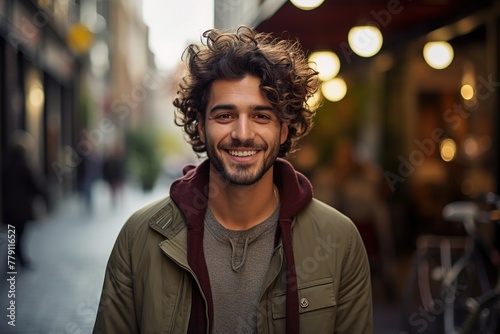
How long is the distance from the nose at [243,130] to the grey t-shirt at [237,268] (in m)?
0.37

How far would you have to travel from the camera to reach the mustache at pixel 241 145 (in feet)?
8.38

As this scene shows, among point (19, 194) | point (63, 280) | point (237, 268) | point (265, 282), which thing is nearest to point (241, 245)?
point (237, 268)

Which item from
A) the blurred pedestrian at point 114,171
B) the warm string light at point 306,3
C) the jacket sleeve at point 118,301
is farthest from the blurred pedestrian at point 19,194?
the blurred pedestrian at point 114,171

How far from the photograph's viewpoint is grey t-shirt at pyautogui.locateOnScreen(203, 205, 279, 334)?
255cm

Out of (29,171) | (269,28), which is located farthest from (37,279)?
(269,28)

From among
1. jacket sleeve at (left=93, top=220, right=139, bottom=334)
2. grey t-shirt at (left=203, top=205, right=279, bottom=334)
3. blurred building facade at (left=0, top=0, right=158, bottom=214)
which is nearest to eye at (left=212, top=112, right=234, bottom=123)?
grey t-shirt at (left=203, top=205, right=279, bottom=334)

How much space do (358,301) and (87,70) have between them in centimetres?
3333

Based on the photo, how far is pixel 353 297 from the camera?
2.60 metres

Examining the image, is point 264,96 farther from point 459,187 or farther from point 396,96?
point 396,96

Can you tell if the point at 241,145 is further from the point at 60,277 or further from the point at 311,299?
the point at 60,277

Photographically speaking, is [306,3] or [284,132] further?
[306,3]

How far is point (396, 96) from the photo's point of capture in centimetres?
1347

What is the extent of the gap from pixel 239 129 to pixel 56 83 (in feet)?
77.9

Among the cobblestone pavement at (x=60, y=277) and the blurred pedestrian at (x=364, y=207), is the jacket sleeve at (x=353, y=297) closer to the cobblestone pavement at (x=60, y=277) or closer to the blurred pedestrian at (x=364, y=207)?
the cobblestone pavement at (x=60, y=277)
